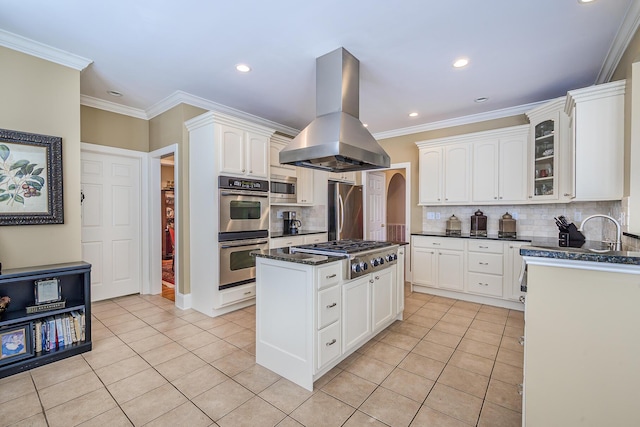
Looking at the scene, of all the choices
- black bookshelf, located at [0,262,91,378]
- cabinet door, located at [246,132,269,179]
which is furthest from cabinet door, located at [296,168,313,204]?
black bookshelf, located at [0,262,91,378]

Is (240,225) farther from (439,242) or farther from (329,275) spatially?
(439,242)

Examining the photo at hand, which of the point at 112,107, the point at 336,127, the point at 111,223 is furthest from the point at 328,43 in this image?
the point at 111,223

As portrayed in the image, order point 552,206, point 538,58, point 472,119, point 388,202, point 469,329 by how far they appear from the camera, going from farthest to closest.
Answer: point 388,202 → point 472,119 → point 552,206 → point 469,329 → point 538,58

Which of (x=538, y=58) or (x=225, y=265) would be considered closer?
(x=538, y=58)

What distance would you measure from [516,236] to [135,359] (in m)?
4.69

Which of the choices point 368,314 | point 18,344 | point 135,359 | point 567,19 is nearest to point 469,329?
point 368,314

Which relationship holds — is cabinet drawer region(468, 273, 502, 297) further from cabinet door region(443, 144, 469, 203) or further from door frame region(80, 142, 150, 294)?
door frame region(80, 142, 150, 294)

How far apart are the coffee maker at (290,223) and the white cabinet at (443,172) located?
81.1 inches

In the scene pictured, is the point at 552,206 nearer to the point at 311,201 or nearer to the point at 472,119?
the point at 472,119

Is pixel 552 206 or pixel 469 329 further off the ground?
pixel 552 206

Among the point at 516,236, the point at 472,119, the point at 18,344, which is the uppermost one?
the point at 472,119

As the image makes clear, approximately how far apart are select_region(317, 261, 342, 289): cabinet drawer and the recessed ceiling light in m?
2.30

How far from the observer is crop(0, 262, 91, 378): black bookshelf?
7.38 ft

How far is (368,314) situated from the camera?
2.61m
